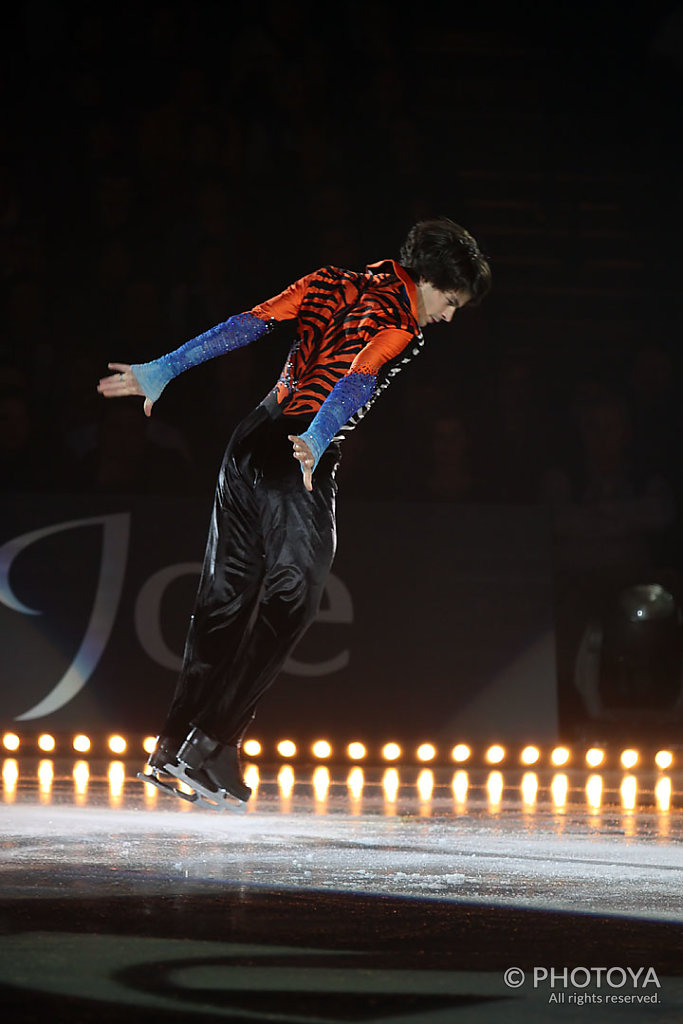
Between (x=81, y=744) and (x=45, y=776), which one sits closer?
(x=45, y=776)

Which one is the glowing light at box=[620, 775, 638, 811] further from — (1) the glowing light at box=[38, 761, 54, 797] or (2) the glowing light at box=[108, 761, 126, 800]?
(1) the glowing light at box=[38, 761, 54, 797]

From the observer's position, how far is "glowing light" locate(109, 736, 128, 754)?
6438 mm

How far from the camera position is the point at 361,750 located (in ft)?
21.3

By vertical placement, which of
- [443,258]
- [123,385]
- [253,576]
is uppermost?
[443,258]

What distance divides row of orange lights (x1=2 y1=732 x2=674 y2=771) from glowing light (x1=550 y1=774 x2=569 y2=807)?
0.36m

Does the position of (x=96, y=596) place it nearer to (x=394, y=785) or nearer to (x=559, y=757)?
(x=394, y=785)

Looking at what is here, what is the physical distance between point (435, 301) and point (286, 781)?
8.07 ft

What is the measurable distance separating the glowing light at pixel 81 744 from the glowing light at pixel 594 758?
2.33 meters

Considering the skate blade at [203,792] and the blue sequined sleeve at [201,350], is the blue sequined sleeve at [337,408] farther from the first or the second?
the skate blade at [203,792]

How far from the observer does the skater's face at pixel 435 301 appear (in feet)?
12.6

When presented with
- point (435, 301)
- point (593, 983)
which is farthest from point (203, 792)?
point (593, 983)

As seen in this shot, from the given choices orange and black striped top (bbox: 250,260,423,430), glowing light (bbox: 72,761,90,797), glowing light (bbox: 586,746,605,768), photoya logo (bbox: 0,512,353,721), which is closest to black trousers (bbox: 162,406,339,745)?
orange and black striped top (bbox: 250,260,423,430)

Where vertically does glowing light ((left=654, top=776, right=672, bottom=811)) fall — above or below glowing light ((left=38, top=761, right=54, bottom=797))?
below

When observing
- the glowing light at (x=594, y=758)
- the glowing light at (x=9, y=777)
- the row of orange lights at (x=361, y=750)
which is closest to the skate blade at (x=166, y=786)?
the glowing light at (x=9, y=777)
